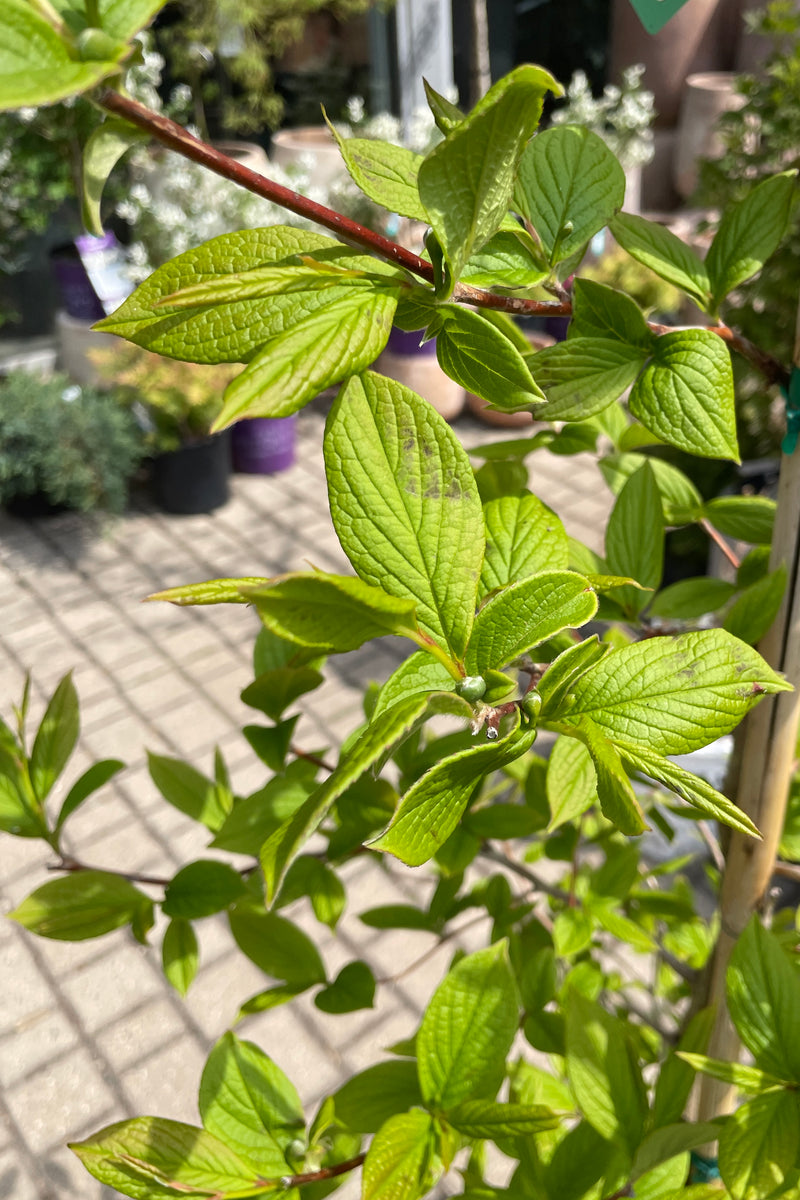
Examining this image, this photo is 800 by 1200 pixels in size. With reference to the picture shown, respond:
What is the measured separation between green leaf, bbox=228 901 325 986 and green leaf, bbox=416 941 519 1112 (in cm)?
22

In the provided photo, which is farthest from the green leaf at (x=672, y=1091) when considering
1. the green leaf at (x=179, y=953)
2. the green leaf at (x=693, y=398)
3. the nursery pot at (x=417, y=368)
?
the nursery pot at (x=417, y=368)

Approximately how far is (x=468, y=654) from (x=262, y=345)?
0.17 metres

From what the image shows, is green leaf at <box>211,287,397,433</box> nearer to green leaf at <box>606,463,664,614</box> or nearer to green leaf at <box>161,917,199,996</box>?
green leaf at <box>606,463,664,614</box>

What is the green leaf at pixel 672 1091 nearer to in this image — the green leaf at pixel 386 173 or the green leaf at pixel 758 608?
the green leaf at pixel 758 608

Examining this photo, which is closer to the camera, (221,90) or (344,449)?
(344,449)

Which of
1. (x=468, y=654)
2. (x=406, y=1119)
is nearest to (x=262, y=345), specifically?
(x=468, y=654)

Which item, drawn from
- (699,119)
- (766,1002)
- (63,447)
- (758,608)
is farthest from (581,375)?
(699,119)

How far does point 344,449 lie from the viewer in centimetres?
46

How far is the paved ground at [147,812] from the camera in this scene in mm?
2260

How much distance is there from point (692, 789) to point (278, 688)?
0.49m

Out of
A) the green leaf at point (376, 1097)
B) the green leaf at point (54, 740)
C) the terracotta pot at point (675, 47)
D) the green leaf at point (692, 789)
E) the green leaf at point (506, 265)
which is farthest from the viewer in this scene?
the terracotta pot at point (675, 47)

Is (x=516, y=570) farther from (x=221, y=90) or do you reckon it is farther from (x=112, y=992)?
(x=221, y=90)

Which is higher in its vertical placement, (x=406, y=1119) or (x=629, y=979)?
(x=406, y=1119)

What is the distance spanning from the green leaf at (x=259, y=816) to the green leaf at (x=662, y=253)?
46 centimetres
